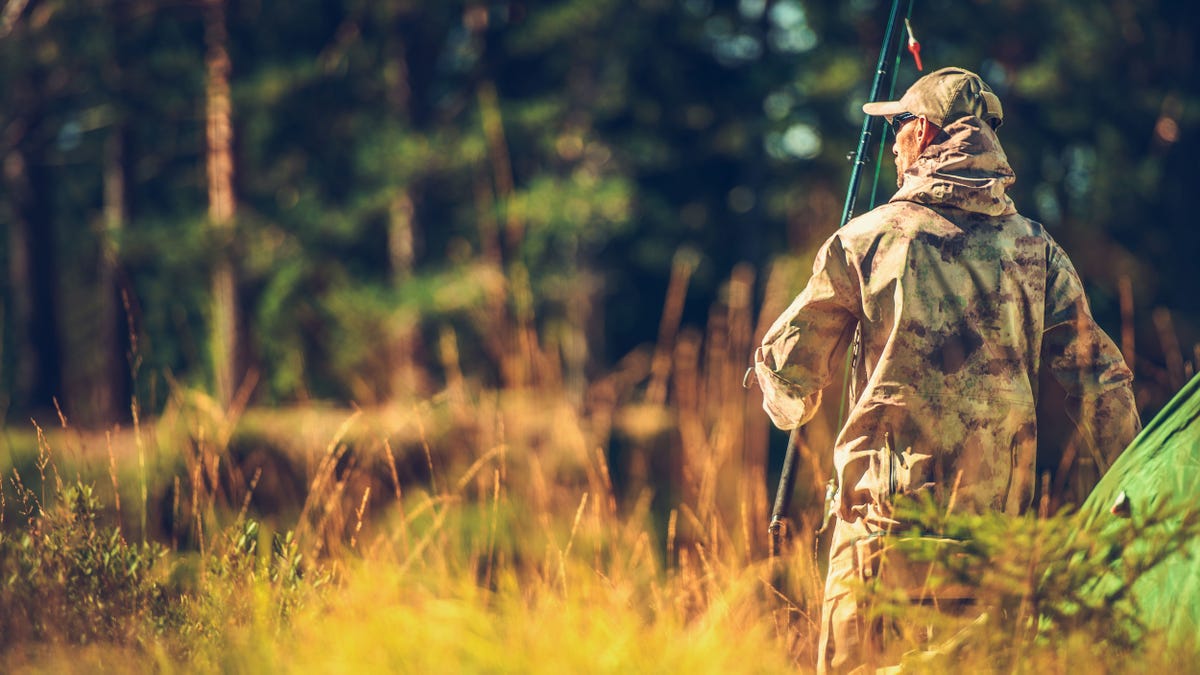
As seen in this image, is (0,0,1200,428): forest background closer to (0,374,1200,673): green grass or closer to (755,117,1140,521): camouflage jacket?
(0,374,1200,673): green grass

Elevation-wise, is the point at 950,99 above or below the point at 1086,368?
above

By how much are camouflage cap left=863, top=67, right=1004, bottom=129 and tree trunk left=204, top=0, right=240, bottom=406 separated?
7.87m

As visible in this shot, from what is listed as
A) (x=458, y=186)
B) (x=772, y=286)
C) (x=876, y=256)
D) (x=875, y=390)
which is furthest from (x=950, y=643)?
(x=458, y=186)

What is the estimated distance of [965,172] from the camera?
103 inches

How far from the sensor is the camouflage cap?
2.62 metres

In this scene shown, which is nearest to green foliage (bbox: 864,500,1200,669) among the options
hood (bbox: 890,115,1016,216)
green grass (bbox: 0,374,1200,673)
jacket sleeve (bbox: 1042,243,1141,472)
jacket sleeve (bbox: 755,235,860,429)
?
green grass (bbox: 0,374,1200,673)

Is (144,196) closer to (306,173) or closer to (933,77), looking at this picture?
(306,173)

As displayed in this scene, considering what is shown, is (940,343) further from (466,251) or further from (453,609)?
(466,251)

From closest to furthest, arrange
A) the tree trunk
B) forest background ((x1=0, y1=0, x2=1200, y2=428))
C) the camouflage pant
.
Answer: the camouflage pant → the tree trunk → forest background ((x1=0, y1=0, x2=1200, y2=428))

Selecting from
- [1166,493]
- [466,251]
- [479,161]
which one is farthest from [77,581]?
[466,251]

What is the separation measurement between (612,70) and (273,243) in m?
5.41

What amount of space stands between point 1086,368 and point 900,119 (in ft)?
2.47

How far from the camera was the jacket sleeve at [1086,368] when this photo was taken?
2.65 m

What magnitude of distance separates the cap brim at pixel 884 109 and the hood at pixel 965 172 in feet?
0.49
